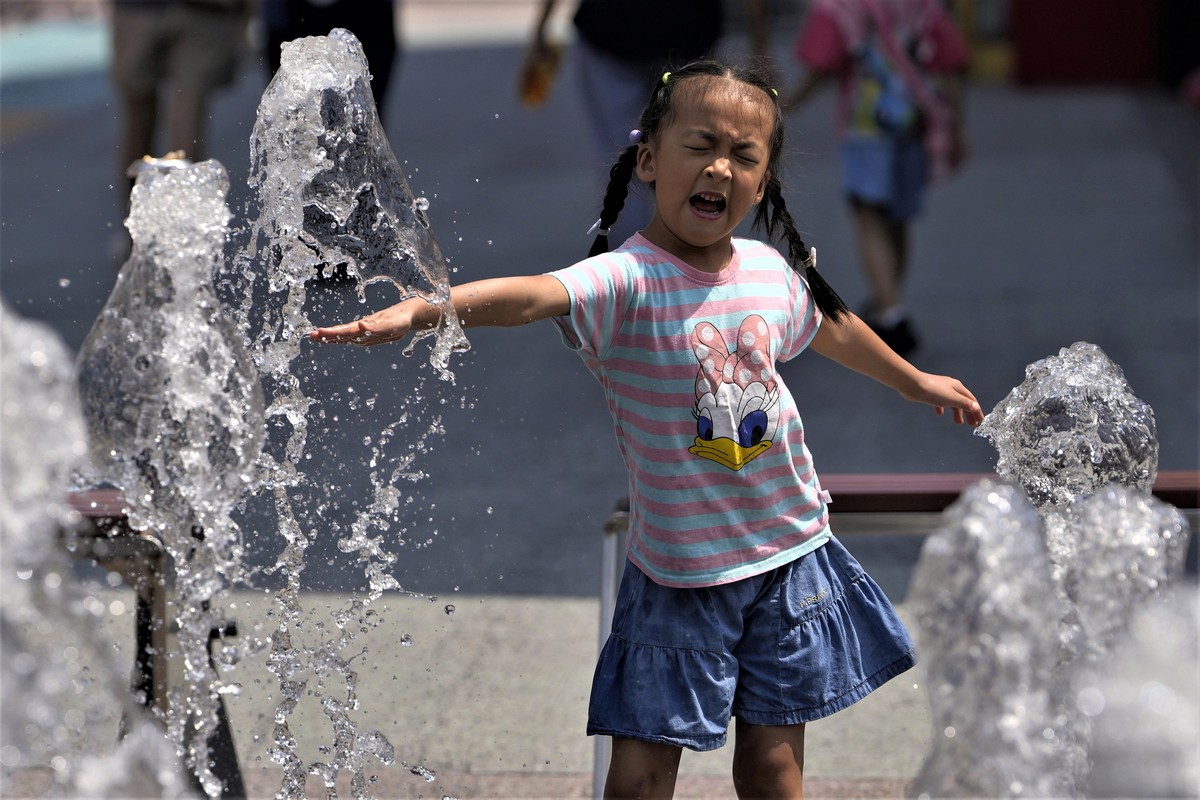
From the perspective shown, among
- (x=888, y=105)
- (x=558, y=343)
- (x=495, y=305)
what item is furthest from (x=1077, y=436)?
(x=558, y=343)

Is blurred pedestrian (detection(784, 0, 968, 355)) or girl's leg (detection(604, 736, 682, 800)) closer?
girl's leg (detection(604, 736, 682, 800))

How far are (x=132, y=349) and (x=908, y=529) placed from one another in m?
1.50

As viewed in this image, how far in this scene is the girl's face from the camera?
2.29 metres

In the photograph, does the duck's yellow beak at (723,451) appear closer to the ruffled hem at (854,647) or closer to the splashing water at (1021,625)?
the ruffled hem at (854,647)

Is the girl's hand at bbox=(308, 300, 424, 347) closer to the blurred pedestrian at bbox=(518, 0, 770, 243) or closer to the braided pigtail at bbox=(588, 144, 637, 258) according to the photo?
the braided pigtail at bbox=(588, 144, 637, 258)

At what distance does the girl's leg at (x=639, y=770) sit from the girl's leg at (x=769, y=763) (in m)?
0.13

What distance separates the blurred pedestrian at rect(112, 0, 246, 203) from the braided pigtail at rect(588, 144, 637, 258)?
4.51m

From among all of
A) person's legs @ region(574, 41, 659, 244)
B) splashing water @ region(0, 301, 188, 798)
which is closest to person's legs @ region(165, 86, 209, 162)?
person's legs @ region(574, 41, 659, 244)

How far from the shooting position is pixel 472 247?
7.28 meters

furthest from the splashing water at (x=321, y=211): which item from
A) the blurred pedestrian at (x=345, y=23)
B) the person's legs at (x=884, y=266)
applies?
the person's legs at (x=884, y=266)

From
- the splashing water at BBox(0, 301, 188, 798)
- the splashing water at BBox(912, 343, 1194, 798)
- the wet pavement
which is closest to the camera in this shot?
the splashing water at BBox(0, 301, 188, 798)

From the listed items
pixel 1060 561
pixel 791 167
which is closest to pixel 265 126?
pixel 791 167

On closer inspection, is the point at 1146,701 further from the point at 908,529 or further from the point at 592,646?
the point at 592,646

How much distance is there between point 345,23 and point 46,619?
4609 millimetres
